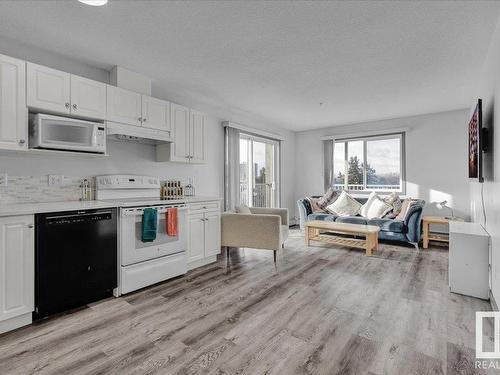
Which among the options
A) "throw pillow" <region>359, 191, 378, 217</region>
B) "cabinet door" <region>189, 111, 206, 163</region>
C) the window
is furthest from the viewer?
the window

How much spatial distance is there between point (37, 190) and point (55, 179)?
19cm

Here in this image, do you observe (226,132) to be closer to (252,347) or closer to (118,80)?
(118,80)

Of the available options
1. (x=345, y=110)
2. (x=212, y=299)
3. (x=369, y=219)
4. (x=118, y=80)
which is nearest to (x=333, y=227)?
(x=369, y=219)

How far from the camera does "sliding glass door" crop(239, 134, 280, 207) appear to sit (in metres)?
5.63

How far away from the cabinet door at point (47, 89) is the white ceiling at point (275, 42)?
0.35 metres

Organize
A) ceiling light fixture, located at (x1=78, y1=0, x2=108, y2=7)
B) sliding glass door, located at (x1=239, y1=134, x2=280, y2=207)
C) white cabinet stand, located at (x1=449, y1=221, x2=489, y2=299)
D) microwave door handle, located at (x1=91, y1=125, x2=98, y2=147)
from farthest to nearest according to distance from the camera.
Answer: sliding glass door, located at (x1=239, y1=134, x2=280, y2=207)
microwave door handle, located at (x1=91, y1=125, x2=98, y2=147)
white cabinet stand, located at (x1=449, y1=221, x2=489, y2=299)
ceiling light fixture, located at (x1=78, y1=0, x2=108, y2=7)

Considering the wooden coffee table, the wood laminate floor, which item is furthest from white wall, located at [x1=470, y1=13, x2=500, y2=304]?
the wooden coffee table

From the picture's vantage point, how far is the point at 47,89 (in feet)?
8.21

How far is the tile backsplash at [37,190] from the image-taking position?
2.54 meters

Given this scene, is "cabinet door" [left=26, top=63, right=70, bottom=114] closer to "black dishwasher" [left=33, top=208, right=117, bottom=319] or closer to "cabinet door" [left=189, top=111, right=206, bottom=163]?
"black dishwasher" [left=33, top=208, right=117, bottom=319]

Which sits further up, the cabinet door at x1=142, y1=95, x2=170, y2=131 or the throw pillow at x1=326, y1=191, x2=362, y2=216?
the cabinet door at x1=142, y1=95, x2=170, y2=131

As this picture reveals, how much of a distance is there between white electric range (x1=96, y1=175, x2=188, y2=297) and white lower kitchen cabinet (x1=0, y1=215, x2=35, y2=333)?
72cm

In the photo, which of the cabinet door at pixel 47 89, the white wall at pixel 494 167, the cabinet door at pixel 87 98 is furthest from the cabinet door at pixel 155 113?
the white wall at pixel 494 167

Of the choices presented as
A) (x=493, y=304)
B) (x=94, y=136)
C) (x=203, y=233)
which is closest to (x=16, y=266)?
(x=94, y=136)
